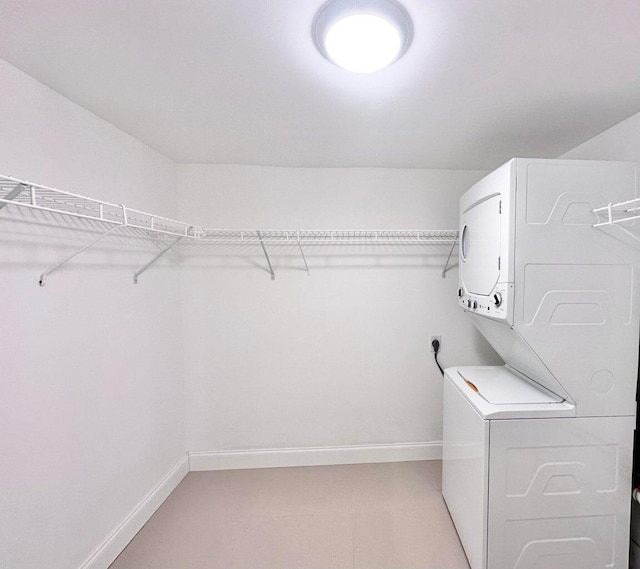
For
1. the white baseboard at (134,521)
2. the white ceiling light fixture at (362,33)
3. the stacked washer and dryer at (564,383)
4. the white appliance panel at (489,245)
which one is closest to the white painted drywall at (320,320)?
the white baseboard at (134,521)

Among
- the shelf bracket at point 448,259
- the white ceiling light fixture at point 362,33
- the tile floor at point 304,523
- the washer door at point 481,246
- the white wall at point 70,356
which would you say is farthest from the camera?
the shelf bracket at point 448,259

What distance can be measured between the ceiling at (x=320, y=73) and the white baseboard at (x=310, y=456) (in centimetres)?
233

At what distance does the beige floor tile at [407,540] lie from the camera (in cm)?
155

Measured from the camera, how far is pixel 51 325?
4.22 ft

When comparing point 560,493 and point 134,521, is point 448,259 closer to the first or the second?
point 560,493

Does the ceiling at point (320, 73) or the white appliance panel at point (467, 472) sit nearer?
the ceiling at point (320, 73)

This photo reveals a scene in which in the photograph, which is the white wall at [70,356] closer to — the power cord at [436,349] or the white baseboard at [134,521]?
the white baseboard at [134,521]

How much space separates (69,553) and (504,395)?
2268 mm

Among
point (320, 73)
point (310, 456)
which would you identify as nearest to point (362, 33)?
point (320, 73)

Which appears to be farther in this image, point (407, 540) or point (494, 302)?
point (407, 540)

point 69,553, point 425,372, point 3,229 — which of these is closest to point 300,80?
point 3,229

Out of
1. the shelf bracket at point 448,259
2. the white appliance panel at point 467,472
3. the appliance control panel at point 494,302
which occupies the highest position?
the shelf bracket at point 448,259

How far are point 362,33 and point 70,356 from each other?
1824mm

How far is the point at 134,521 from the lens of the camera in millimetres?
1726
